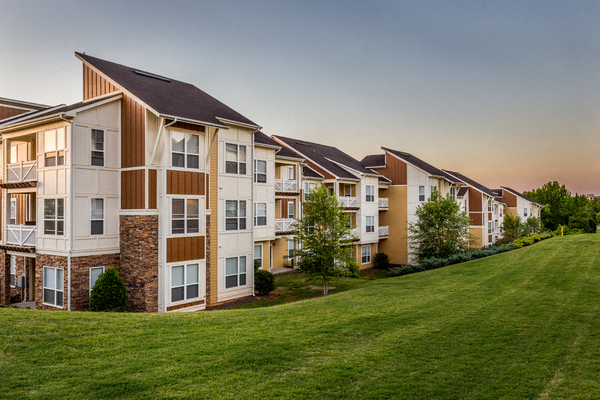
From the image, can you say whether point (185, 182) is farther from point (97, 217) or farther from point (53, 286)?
point (53, 286)

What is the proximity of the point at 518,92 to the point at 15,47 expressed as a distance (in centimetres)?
3065

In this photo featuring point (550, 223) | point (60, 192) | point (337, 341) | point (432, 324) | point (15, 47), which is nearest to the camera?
point (337, 341)

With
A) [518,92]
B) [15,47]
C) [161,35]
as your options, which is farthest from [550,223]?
[15,47]

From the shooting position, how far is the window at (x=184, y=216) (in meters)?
18.2

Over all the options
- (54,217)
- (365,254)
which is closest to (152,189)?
(54,217)

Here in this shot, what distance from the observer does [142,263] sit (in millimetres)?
17375

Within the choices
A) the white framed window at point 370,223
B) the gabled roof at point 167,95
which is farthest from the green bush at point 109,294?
the white framed window at point 370,223

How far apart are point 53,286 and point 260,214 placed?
13.1 metres

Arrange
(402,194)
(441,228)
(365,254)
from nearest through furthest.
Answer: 1. (441,228)
2. (365,254)
3. (402,194)

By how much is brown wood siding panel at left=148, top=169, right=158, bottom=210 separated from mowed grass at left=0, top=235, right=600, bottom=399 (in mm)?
6749

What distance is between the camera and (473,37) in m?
22.0

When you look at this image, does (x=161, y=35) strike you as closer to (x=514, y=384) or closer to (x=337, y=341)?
(x=337, y=341)

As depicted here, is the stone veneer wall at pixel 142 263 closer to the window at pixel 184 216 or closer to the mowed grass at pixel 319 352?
the window at pixel 184 216

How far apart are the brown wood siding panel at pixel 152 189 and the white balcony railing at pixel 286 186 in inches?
478
